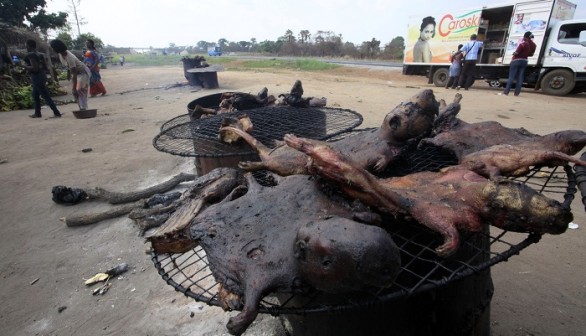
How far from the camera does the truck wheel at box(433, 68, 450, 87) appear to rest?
16062 mm

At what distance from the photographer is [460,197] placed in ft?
5.06

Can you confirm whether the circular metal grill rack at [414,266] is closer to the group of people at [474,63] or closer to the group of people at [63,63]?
the group of people at [63,63]

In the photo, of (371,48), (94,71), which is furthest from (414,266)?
(371,48)

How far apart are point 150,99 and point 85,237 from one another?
1155cm

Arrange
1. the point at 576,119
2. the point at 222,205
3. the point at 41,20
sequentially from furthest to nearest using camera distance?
the point at 41,20
the point at 576,119
the point at 222,205

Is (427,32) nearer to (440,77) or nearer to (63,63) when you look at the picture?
(440,77)

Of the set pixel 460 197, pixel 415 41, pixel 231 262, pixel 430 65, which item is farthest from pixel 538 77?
pixel 231 262

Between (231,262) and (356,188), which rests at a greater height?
(356,188)

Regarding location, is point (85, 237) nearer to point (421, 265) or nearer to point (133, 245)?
point (133, 245)

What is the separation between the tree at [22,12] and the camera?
28000mm

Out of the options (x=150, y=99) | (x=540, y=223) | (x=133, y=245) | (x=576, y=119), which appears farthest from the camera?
(x=150, y=99)

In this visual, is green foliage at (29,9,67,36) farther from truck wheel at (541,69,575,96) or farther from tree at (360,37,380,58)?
truck wheel at (541,69,575,96)

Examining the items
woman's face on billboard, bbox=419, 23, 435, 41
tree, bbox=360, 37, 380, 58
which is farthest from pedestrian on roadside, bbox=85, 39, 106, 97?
tree, bbox=360, 37, 380, 58

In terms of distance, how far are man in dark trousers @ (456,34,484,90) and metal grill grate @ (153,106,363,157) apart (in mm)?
11816
